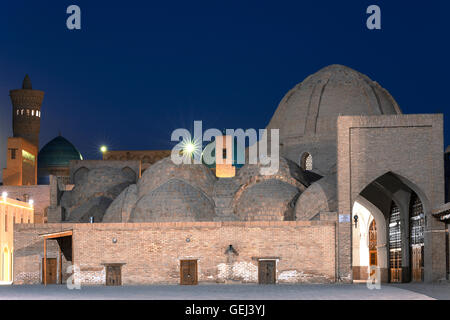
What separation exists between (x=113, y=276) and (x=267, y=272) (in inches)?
243

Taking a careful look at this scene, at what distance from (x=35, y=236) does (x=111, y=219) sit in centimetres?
488

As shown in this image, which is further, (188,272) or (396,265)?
(396,265)

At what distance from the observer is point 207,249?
30.7 metres

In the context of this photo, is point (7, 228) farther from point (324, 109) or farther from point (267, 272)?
point (324, 109)

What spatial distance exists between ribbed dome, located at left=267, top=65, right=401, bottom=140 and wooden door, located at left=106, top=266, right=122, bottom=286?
49.1 feet

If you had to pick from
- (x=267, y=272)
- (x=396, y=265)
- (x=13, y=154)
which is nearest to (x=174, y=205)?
(x=267, y=272)

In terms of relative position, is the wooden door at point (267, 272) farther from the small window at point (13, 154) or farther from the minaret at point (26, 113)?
the minaret at point (26, 113)

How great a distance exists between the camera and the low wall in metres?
30.4

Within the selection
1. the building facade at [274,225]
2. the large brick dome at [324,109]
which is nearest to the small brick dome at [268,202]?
the building facade at [274,225]

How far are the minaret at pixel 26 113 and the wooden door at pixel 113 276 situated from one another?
37891mm

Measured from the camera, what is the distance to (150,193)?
35.9 meters
